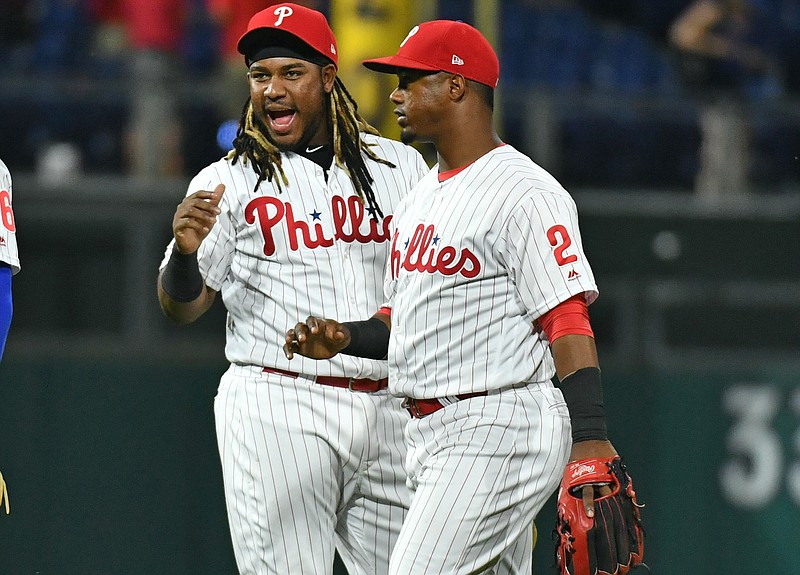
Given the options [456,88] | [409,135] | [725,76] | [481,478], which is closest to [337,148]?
[409,135]

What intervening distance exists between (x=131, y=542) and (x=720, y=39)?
4760 millimetres

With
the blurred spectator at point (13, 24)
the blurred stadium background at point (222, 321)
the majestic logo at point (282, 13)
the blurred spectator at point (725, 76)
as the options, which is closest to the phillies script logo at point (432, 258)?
the majestic logo at point (282, 13)

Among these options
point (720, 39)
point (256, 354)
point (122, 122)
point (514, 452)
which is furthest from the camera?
point (720, 39)

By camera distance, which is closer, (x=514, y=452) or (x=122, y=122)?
(x=514, y=452)

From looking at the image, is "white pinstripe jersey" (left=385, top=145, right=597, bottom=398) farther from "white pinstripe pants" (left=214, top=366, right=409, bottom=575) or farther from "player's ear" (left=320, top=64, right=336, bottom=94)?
"player's ear" (left=320, top=64, right=336, bottom=94)

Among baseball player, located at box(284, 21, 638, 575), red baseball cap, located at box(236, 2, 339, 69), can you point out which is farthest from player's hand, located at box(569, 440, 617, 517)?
red baseball cap, located at box(236, 2, 339, 69)

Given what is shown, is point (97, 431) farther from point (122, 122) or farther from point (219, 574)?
point (122, 122)

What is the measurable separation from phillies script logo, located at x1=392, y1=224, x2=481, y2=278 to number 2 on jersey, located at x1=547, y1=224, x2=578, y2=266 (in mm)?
204

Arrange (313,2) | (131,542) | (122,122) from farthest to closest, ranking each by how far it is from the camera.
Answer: (313,2) < (122,122) < (131,542)

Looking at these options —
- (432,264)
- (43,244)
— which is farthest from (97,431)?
(432,264)

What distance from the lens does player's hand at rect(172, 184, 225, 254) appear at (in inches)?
147

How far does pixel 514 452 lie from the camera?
11.5 ft

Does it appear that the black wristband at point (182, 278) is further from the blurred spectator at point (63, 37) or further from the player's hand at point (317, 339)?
the blurred spectator at point (63, 37)

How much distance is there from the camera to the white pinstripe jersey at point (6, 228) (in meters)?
3.72
